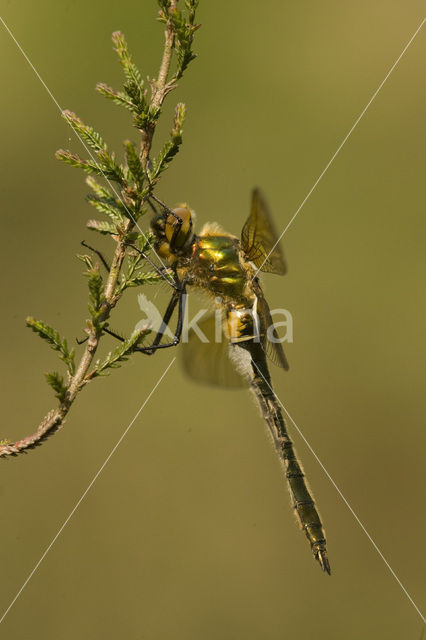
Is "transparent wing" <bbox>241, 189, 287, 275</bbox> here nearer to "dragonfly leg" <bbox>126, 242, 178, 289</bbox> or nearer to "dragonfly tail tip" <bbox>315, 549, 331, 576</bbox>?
"dragonfly leg" <bbox>126, 242, 178, 289</bbox>

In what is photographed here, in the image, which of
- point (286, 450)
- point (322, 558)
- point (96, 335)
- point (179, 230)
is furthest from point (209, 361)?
point (96, 335)

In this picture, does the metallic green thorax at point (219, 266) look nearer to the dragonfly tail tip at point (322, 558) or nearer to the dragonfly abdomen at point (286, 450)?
the dragonfly abdomen at point (286, 450)

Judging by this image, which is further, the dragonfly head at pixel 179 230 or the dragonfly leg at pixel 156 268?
the dragonfly head at pixel 179 230

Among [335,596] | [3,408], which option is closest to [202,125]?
[3,408]

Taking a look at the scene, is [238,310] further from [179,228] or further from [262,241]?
[179,228]

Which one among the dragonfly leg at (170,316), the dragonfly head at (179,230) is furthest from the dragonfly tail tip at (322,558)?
the dragonfly head at (179,230)
